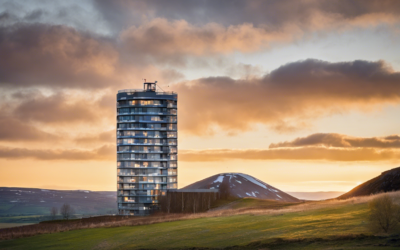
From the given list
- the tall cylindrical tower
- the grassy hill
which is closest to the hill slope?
the grassy hill

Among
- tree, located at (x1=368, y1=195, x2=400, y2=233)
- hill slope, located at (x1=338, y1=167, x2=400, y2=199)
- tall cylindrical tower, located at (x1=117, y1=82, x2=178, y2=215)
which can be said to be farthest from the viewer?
tall cylindrical tower, located at (x1=117, y1=82, x2=178, y2=215)

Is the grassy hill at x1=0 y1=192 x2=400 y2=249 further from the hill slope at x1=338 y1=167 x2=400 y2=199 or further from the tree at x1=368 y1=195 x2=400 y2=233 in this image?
the hill slope at x1=338 y1=167 x2=400 y2=199

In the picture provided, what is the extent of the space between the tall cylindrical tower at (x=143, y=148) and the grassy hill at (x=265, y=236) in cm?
9441

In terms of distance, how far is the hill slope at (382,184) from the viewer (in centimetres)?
12731

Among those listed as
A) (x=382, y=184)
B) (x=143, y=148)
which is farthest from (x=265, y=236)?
(x=143, y=148)

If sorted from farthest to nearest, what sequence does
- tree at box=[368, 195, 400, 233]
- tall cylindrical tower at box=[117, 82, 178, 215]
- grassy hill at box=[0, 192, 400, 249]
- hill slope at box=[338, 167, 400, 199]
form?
tall cylindrical tower at box=[117, 82, 178, 215] → hill slope at box=[338, 167, 400, 199] → tree at box=[368, 195, 400, 233] → grassy hill at box=[0, 192, 400, 249]

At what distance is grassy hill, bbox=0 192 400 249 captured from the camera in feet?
155

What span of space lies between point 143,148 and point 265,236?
131m

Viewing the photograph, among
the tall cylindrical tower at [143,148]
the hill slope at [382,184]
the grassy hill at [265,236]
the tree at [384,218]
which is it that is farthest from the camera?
the tall cylindrical tower at [143,148]

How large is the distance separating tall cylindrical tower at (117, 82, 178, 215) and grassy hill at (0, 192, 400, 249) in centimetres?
9441

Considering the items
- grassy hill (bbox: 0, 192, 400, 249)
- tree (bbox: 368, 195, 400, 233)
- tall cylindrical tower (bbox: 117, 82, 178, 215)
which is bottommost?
grassy hill (bbox: 0, 192, 400, 249)

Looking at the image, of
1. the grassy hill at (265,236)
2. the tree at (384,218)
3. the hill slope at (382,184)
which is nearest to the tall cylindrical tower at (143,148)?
the hill slope at (382,184)

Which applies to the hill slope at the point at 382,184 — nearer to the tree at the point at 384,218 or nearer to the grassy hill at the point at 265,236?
the grassy hill at the point at 265,236

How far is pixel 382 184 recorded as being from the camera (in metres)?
134
